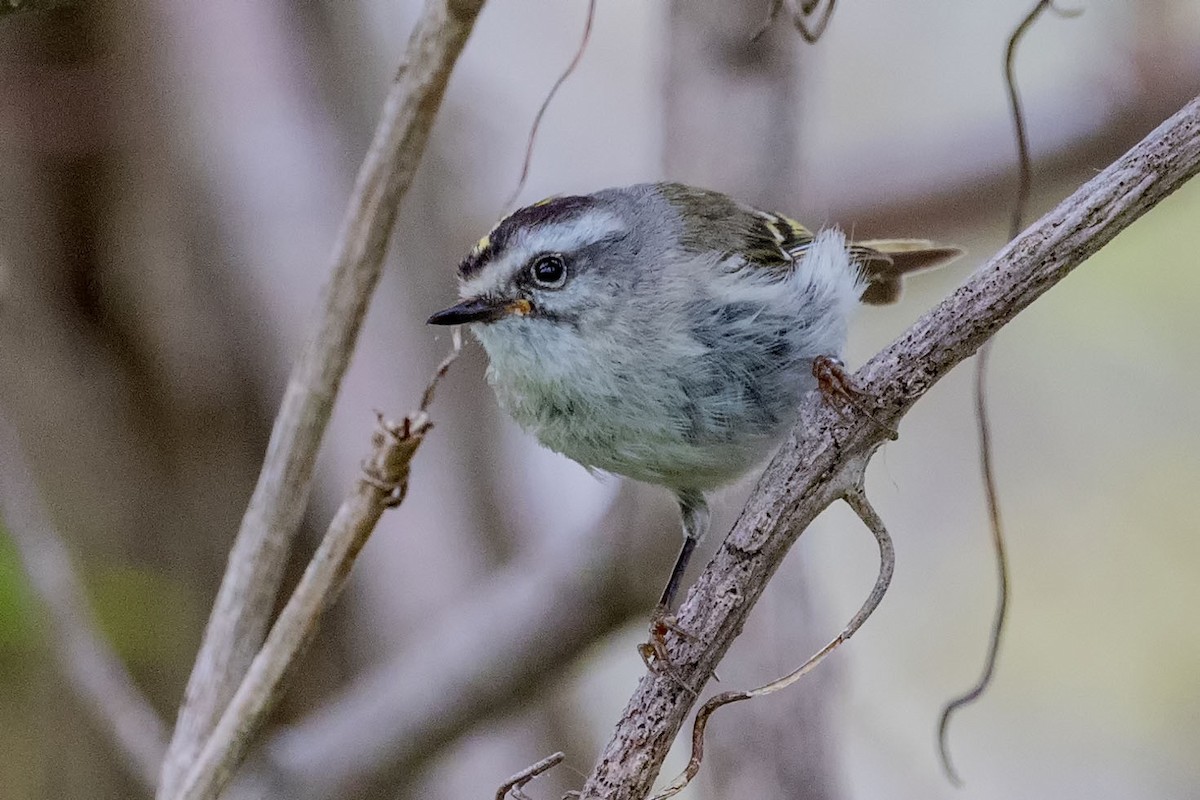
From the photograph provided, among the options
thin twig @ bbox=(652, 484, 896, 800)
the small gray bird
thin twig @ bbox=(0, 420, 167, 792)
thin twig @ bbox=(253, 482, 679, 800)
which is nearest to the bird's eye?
the small gray bird

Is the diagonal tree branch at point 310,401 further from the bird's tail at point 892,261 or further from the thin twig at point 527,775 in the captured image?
the bird's tail at point 892,261

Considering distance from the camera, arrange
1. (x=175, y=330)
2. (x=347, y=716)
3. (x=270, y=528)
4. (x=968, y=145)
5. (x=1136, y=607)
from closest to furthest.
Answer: (x=270, y=528) → (x=347, y=716) → (x=175, y=330) → (x=968, y=145) → (x=1136, y=607)

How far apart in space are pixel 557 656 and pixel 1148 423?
260cm

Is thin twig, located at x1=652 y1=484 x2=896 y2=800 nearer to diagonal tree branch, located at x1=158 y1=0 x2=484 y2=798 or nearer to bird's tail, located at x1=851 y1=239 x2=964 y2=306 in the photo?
diagonal tree branch, located at x1=158 y1=0 x2=484 y2=798

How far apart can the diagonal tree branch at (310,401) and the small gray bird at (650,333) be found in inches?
14.6

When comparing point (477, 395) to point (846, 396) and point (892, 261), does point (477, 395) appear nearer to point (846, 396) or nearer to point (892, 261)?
point (892, 261)

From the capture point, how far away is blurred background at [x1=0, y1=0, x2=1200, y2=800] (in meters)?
2.25

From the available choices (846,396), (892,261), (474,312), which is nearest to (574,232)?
(474,312)

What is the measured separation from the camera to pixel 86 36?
2.72 metres

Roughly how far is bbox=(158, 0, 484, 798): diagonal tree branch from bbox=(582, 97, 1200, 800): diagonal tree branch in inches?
17.4

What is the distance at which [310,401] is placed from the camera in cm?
126

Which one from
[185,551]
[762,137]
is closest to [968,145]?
[762,137]

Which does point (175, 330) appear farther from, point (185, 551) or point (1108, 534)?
point (1108, 534)

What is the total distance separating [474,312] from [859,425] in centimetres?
73
